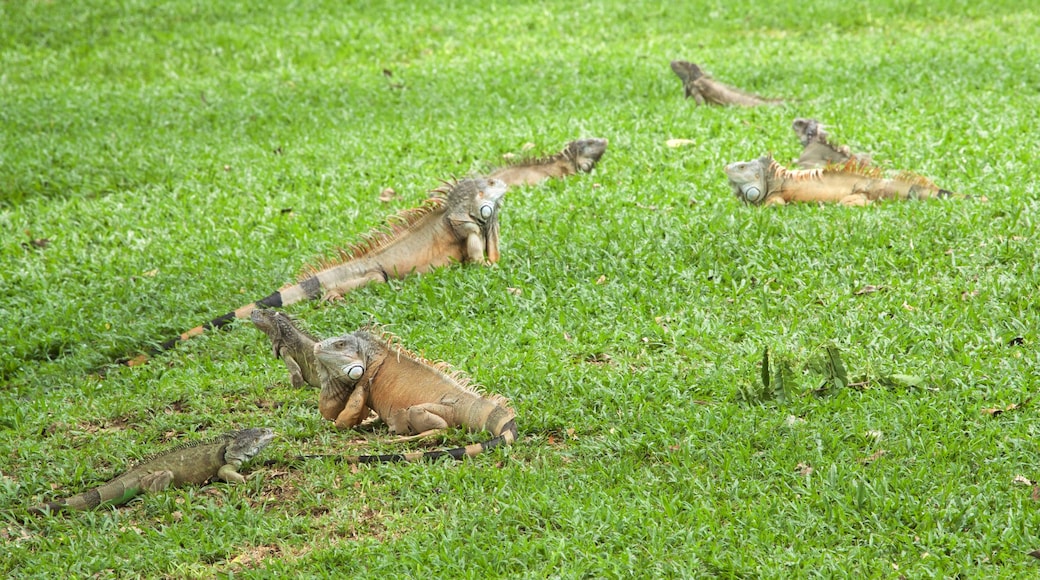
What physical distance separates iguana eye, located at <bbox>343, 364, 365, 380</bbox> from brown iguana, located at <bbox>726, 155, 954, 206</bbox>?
3540 millimetres

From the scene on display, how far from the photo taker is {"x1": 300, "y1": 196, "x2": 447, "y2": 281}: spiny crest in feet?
22.6

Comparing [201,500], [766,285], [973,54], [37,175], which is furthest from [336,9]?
[201,500]

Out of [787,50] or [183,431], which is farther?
[787,50]

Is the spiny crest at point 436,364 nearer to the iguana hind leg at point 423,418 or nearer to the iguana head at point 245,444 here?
the iguana hind leg at point 423,418

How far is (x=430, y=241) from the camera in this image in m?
7.00

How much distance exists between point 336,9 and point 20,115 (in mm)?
5162

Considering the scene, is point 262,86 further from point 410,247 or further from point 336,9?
point 410,247

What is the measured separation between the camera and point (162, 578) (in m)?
3.85

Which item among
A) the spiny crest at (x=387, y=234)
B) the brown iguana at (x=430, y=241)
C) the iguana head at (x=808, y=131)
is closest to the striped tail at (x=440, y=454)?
the brown iguana at (x=430, y=241)

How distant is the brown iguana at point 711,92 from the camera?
10.4 m

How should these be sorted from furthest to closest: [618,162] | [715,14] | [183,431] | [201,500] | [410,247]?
[715,14]
[618,162]
[410,247]
[183,431]
[201,500]

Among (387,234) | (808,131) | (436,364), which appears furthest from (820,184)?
(436,364)

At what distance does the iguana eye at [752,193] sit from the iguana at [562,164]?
172 centimetres

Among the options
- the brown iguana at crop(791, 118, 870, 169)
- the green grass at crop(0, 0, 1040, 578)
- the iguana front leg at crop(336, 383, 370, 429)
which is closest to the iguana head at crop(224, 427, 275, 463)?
the green grass at crop(0, 0, 1040, 578)
